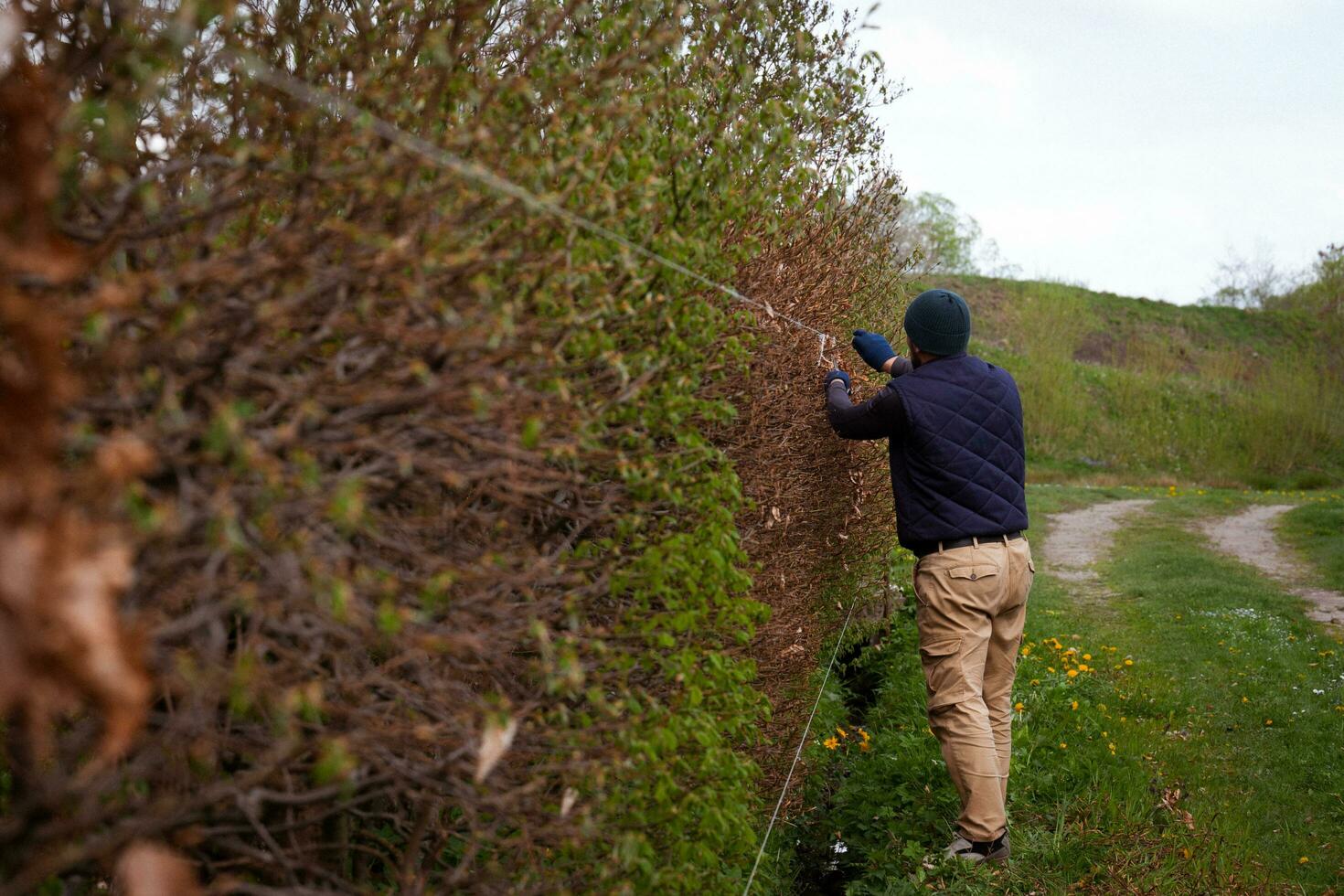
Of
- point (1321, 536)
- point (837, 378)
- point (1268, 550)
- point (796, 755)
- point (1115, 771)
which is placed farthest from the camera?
point (1321, 536)

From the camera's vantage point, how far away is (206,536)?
→ 1186 mm

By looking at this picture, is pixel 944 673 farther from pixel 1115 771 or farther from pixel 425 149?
pixel 425 149

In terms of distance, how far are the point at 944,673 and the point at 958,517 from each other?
62 cm

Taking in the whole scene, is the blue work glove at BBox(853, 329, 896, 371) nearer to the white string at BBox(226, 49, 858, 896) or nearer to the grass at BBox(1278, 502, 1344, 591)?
the white string at BBox(226, 49, 858, 896)

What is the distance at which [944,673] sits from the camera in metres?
3.96

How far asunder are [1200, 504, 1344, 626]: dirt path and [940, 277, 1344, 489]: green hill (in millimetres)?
8167

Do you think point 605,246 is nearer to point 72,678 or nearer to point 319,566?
point 319,566

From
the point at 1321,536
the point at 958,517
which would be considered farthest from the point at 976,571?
the point at 1321,536

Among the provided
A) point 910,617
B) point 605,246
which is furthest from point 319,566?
point 910,617

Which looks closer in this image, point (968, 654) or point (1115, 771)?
point (968, 654)

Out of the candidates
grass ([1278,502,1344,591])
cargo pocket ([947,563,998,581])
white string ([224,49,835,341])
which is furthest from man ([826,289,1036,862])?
grass ([1278,502,1344,591])

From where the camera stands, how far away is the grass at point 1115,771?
13.6 feet

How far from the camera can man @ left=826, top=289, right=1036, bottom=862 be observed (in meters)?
3.89

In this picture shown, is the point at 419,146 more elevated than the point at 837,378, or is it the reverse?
the point at 419,146
